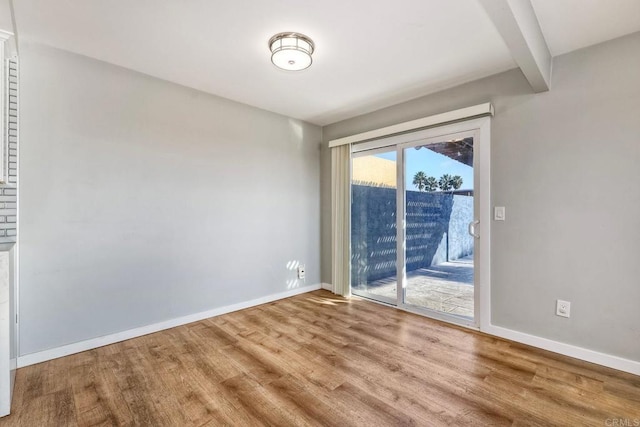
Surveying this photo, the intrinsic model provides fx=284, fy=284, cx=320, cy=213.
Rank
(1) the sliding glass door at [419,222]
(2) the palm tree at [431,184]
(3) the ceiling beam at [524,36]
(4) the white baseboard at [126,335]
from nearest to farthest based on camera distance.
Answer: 1. (3) the ceiling beam at [524,36]
2. (4) the white baseboard at [126,335]
3. (1) the sliding glass door at [419,222]
4. (2) the palm tree at [431,184]

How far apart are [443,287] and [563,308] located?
3.36 ft

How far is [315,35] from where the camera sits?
84.6 inches

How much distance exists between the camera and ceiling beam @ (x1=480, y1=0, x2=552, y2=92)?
154cm

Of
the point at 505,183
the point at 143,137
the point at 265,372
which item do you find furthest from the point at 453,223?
the point at 143,137

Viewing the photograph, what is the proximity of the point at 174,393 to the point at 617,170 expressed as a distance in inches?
139

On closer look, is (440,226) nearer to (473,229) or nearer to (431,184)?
(473,229)

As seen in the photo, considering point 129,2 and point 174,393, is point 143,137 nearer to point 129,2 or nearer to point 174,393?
point 129,2

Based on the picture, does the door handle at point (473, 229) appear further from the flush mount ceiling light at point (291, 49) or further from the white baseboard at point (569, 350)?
the flush mount ceiling light at point (291, 49)

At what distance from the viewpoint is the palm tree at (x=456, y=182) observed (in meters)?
2.96

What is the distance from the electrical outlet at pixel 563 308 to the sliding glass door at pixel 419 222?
0.62m

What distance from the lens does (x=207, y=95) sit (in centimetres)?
316

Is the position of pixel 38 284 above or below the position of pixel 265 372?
above

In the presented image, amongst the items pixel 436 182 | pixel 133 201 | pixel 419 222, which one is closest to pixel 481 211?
pixel 436 182

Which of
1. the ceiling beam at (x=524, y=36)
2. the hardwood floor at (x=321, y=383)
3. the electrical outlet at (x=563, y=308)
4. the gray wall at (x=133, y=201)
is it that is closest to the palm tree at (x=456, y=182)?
the ceiling beam at (x=524, y=36)
